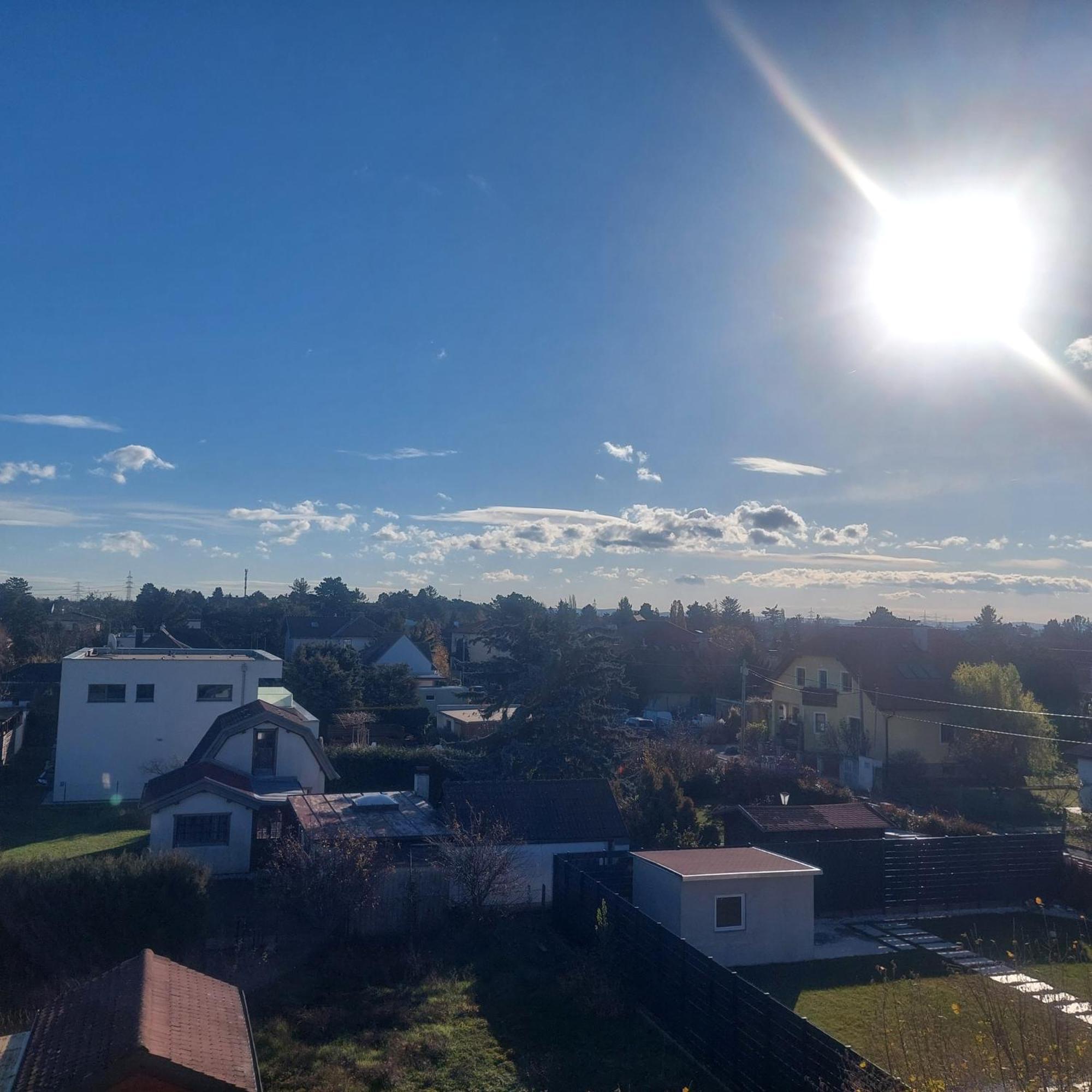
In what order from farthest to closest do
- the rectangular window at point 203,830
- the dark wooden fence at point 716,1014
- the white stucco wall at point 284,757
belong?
the white stucco wall at point 284,757 < the rectangular window at point 203,830 < the dark wooden fence at point 716,1014

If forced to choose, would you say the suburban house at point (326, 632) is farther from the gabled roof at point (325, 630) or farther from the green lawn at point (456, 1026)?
the green lawn at point (456, 1026)

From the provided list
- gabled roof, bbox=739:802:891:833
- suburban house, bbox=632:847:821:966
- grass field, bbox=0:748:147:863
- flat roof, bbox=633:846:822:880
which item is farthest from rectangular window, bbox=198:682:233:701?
suburban house, bbox=632:847:821:966

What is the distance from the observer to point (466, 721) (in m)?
41.2

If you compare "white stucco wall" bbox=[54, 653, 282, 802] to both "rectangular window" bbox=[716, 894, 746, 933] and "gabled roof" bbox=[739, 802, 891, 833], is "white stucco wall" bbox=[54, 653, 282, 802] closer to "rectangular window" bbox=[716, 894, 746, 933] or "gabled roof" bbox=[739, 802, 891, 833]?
"gabled roof" bbox=[739, 802, 891, 833]

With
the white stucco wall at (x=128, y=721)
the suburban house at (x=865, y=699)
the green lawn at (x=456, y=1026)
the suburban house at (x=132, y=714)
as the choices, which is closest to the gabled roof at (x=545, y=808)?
the green lawn at (x=456, y=1026)

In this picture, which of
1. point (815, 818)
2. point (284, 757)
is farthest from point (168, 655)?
point (815, 818)

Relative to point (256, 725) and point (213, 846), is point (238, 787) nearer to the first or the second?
point (213, 846)

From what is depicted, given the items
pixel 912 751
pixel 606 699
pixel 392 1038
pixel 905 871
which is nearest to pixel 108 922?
pixel 392 1038

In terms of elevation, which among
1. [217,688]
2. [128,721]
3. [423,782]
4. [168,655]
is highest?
[168,655]

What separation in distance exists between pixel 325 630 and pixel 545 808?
60338 millimetres

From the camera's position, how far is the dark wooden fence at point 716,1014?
945 cm

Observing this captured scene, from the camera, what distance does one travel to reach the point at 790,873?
54.3 feet

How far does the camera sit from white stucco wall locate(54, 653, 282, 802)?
3180 cm

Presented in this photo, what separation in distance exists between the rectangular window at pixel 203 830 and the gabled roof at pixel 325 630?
5060 centimetres
